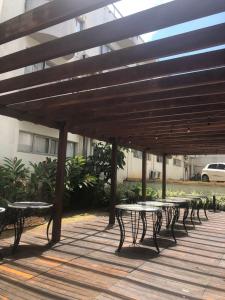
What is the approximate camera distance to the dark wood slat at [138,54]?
9.21 feet

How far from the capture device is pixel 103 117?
6.23 meters

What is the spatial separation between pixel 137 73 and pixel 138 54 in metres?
0.46

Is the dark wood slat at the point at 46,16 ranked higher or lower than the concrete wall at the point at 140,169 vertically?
higher

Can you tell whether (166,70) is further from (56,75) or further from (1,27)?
(1,27)

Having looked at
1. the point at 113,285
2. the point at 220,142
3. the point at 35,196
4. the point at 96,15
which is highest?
the point at 96,15

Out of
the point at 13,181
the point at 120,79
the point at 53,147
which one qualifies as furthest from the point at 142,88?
the point at 53,147

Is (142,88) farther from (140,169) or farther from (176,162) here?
(176,162)

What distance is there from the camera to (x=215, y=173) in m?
20.5

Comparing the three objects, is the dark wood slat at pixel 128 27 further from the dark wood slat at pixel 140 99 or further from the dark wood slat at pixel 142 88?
the dark wood slat at pixel 140 99

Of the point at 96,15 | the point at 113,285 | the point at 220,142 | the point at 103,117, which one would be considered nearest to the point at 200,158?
the point at 96,15

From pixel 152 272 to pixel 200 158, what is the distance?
31363 millimetres

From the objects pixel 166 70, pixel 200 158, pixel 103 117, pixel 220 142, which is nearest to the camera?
pixel 166 70

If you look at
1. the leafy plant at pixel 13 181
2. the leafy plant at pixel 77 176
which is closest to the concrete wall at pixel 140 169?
the leafy plant at pixel 77 176

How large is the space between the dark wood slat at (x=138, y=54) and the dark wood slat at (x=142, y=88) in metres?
0.75
